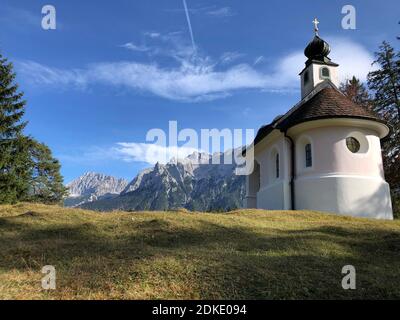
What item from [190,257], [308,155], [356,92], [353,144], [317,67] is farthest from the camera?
[356,92]

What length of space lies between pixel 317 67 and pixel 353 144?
7.35 meters

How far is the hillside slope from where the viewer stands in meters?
6.41

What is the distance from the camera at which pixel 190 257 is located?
844 cm

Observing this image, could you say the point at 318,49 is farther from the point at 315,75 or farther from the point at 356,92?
the point at 356,92

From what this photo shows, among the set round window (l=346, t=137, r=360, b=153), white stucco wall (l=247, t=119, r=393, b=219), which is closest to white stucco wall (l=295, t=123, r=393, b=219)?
white stucco wall (l=247, t=119, r=393, b=219)

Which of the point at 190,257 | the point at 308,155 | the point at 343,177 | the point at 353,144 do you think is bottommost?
the point at 190,257

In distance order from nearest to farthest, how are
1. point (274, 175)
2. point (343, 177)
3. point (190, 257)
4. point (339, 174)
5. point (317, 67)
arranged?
point (190, 257) < point (343, 177) < point (339, 174) < point (274, 175) < point (317, 67)

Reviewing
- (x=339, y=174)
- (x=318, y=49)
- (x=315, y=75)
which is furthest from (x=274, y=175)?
(x=318, y=49)

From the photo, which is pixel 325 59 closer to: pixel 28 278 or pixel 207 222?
pixel 207 222

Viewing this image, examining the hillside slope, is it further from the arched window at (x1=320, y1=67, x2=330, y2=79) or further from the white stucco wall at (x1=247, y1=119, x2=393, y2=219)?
the arched window at (x1=320, y1=67, x2=330, y2=79)

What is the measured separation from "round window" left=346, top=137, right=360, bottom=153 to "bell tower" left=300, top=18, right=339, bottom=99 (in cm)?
552

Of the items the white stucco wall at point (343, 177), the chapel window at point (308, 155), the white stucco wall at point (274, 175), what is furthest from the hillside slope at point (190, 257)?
the chapel window at point (308, 155)
